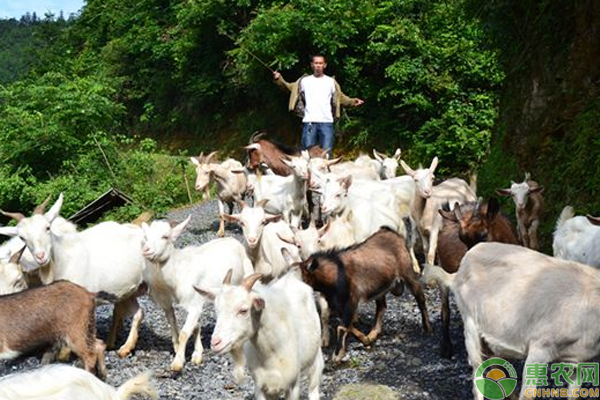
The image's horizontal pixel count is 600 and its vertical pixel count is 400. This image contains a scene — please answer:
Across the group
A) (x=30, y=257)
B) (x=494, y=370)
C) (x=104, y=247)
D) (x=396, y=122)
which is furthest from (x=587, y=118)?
(x=396, y=122)

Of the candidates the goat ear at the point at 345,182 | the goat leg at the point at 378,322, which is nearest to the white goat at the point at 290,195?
the goat ear at the point at 345,182

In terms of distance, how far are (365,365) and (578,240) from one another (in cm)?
233

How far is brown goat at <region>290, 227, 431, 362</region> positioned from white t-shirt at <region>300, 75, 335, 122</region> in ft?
16.3

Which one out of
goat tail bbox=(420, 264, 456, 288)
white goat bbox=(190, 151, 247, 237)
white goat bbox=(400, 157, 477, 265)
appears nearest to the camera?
Result: goat tail bbox=(420, 264, 456, 288)

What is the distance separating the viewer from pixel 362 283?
7.88 metres

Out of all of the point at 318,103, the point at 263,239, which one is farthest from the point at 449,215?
the point at 318,103

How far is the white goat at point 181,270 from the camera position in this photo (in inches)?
313

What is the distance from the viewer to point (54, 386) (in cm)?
434

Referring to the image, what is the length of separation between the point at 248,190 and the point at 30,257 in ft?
18.9

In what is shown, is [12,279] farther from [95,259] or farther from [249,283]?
[249,283]

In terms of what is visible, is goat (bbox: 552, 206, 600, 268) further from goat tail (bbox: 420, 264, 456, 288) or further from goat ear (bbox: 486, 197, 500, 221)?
goat tail (bbox: 420, 264, 456, 288)

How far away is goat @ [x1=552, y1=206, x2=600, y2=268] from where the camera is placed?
719 cm

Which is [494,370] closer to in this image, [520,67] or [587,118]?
[587,118]

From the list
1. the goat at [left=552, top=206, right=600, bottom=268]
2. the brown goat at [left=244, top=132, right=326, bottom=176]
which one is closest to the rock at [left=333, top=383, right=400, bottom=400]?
the goat at [left=552, top=206, right=600, bottom=268]
